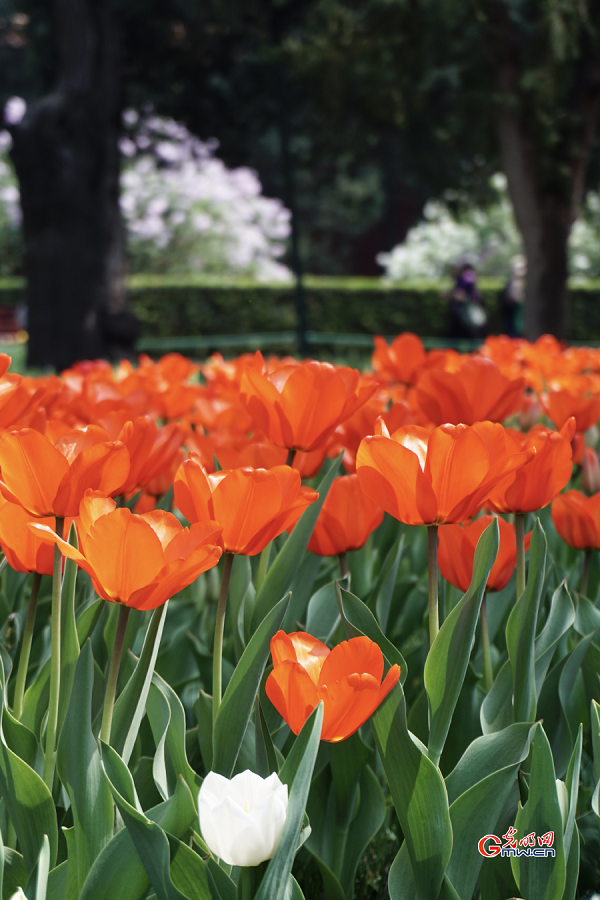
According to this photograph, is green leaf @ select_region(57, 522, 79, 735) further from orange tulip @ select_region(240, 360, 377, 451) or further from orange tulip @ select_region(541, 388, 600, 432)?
orange tulip @ select_region(541, 388, 600, 432)

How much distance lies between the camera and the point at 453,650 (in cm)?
91

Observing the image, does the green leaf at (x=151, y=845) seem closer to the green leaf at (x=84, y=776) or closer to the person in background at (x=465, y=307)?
the green leaf at (x=84, y=776)

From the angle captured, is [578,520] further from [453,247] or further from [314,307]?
[453,247]

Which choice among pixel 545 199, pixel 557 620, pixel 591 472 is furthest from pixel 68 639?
pixel 545 199

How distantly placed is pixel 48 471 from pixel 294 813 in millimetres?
439

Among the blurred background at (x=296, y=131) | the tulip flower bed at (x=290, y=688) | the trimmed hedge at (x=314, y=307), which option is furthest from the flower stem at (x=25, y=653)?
the trimmed hedge at (x=314, y=307)

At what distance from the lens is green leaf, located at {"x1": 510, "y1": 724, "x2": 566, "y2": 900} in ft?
2.70

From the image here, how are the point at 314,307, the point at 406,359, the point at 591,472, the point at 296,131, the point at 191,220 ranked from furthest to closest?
the point at 191,220
the point at 314,307
the point at 296,131
the point at 406,359
the point at 591,472

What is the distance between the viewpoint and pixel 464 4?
316 inches

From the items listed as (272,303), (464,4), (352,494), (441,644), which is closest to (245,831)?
(441,644)

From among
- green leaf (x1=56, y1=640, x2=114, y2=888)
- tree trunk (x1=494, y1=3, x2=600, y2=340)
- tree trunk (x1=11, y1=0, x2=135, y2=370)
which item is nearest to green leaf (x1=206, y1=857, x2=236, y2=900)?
green leaf (x1=56, y1=640, x2=114, y2=888)

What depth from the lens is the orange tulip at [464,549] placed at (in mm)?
1145

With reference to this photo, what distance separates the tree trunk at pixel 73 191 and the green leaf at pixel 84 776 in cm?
868

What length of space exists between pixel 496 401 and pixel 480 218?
2688 cm
